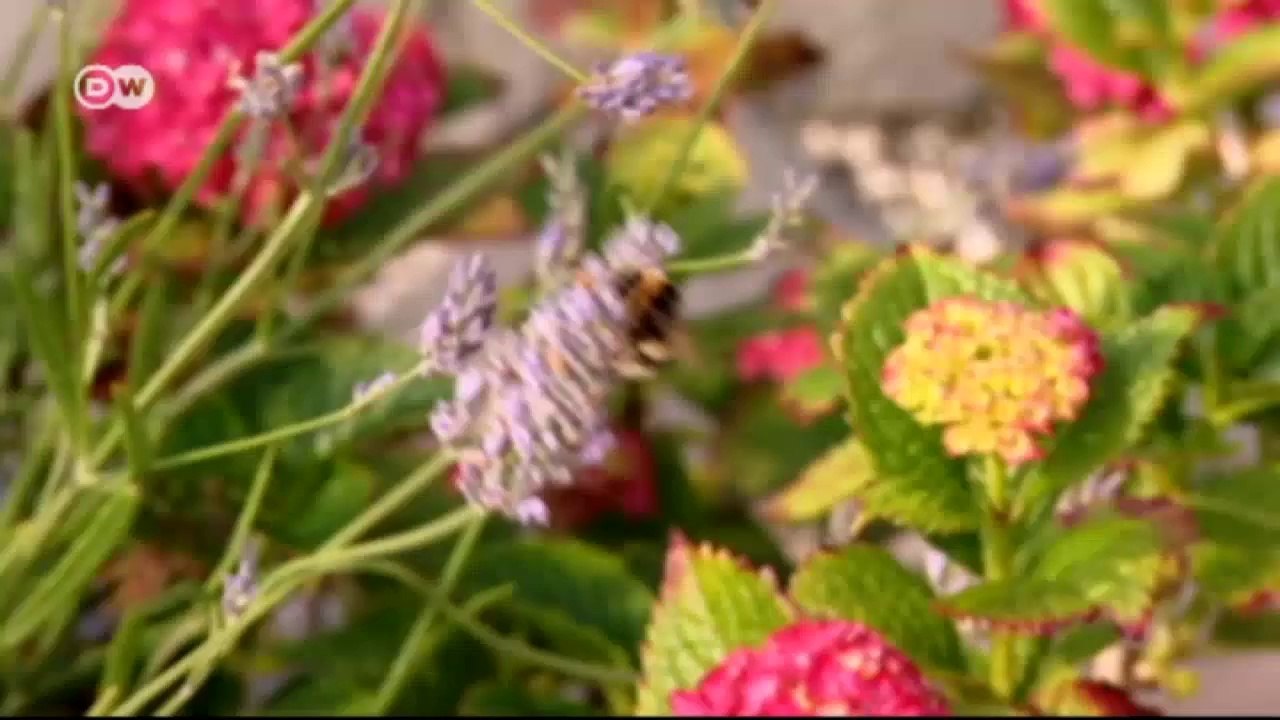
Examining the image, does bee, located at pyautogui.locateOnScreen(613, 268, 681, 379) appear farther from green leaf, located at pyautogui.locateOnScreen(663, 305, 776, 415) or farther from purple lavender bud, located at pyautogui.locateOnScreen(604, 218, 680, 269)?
green leaf, located at pyautogui.locateOnScreen(663, 305, 776, 415)

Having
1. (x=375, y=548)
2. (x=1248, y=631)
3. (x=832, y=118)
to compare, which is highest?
(x=832, y=118)

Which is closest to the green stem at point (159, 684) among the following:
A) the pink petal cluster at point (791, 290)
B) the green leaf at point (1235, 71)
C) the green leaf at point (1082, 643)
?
the green leaf at point (1082, 643)

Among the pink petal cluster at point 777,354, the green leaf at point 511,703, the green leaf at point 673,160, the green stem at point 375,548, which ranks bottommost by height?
the green leaf at point 511,703

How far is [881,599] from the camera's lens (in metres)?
0.34

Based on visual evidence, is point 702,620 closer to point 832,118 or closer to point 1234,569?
point 1234,569

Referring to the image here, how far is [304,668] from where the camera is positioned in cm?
45

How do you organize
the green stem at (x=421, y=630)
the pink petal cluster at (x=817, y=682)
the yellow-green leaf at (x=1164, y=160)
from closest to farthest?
the pink petal cluster at (x=817, y=682) < the green stem at (x=421, y=630) < the yellow-green leaf at (x=1164, y=160)

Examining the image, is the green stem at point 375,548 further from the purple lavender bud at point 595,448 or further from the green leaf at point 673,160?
the green leaf at point 673,160

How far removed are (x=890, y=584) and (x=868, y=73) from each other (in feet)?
2.60

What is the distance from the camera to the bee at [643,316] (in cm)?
28

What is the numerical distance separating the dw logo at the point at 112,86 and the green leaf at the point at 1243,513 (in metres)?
0.26

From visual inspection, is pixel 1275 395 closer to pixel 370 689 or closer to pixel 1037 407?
→ pixel 1037 407

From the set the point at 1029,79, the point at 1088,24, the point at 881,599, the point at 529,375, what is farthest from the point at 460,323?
the point at 1029,79

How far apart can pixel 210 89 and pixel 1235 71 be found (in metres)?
0.38
